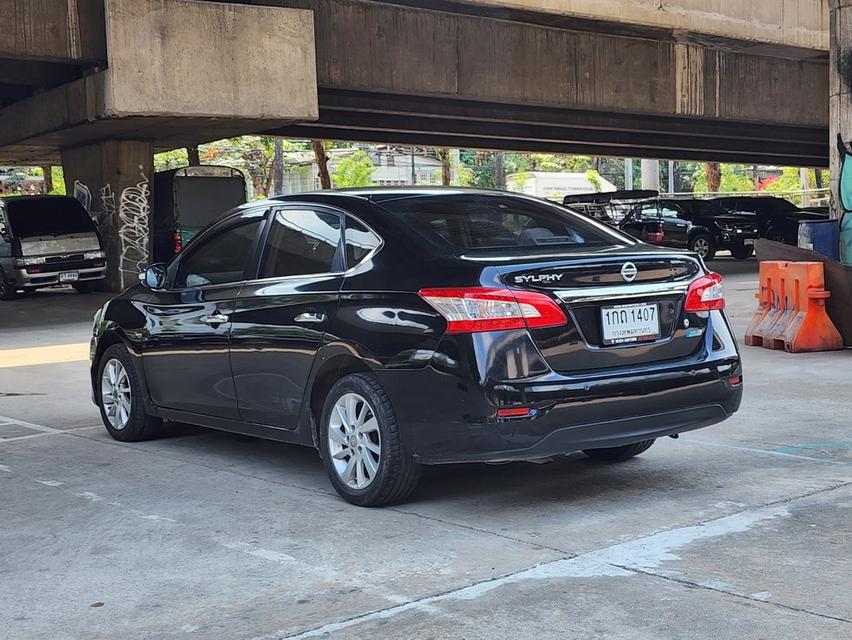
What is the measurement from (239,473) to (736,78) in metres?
22.6

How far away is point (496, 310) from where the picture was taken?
16.5 ft

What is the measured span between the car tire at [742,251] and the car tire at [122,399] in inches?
1010

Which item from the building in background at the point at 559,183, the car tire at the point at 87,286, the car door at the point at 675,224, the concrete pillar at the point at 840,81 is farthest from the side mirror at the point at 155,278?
the building in background at the point at 559,183

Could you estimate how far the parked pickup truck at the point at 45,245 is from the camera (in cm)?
2148

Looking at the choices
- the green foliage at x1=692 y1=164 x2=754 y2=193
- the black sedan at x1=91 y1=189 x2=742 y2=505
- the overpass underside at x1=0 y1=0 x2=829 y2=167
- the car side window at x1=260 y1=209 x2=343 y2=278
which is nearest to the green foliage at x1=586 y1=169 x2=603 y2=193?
the green foliage at x1=692 y1=164 x2=754 y2=193

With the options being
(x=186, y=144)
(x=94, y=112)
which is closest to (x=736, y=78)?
(x=186, y=144)

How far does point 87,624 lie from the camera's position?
13.1ft

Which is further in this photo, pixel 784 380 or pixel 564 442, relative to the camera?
pixel 784 380

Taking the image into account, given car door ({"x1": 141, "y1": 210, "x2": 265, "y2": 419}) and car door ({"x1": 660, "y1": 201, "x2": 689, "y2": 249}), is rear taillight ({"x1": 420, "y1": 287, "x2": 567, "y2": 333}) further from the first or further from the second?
car door ({"x1": 660, "y1": 201, "x2": 689, "y2": 249})

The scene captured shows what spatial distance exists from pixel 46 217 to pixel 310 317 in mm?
17457

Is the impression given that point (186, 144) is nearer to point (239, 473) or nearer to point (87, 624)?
point (239, 473)

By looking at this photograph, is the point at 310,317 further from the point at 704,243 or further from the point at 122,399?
the point at 704,243

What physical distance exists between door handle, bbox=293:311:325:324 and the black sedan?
12 millimetres

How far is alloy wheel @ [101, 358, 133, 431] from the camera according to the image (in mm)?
7469
